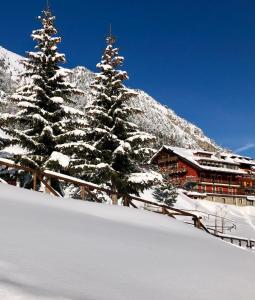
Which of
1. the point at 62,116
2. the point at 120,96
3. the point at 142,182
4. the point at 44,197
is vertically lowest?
the point at 44,197

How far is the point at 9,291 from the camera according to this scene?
9.91 feet

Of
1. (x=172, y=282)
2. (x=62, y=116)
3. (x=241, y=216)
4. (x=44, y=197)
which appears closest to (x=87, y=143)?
(x=62, y=116)

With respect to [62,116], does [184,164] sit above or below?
above

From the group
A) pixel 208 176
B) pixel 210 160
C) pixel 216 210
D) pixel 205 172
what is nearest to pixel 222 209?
pixel 216 210

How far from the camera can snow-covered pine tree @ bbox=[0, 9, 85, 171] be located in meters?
21.6

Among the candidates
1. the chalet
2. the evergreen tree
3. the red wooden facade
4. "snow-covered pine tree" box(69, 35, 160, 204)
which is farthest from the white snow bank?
"snow-covered pine tree" box(69, 35, 160, 204)

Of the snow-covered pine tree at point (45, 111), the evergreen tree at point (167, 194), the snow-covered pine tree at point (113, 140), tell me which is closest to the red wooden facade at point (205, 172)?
the evergreen tree at point (167, 194)

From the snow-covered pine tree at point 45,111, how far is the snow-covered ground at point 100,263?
1131cm

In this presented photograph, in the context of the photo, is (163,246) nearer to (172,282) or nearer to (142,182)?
(172,282)

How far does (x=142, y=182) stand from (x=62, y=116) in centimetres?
590

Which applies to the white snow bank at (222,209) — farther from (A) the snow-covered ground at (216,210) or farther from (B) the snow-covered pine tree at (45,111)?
(B) the snow-covered pine tree at (45,111)

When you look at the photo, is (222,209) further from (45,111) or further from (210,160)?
(45,111)

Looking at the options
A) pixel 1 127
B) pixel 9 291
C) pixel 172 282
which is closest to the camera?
pixel 9 291

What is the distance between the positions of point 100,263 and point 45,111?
1770cm
